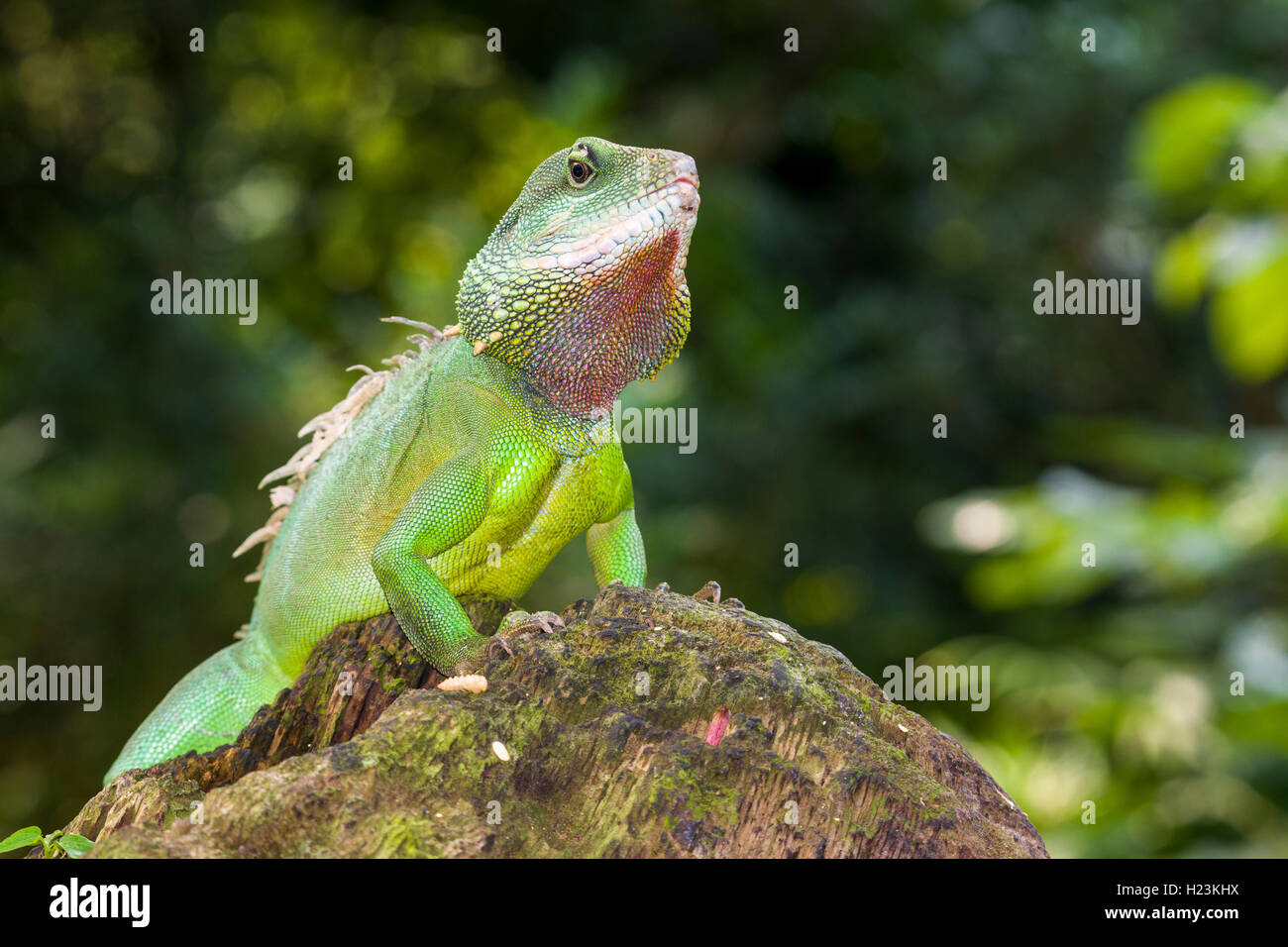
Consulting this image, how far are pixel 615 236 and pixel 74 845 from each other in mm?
2575

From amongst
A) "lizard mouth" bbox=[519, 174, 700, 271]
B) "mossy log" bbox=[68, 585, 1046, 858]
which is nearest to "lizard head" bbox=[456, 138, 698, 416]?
"lizard mouth" bbox=[519, 174, 700, 271]

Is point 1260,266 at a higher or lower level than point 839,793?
higher

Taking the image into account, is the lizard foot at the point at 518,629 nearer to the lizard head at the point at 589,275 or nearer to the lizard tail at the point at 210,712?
the lizard head at the point at 589,275

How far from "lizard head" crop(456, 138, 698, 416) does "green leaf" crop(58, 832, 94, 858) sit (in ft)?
6.88

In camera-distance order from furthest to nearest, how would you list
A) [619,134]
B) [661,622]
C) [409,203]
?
[409,203]
[619,134]
[661,622]

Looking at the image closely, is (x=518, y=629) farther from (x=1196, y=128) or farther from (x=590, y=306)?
(x=1196, y=128)

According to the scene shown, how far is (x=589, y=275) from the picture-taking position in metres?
4.48

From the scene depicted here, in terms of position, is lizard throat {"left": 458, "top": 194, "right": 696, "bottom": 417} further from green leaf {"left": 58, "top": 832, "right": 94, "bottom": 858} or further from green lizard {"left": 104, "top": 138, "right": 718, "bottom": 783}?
green leaf {"left": 58, "top": 832, "right": 94, "bottom": 858}

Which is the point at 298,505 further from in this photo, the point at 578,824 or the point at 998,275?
the point at 998,275

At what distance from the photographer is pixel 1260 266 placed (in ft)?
19.7

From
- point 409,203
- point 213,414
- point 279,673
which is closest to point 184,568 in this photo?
point 213,414

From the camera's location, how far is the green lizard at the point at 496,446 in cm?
445

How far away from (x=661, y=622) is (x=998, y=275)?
451 inches

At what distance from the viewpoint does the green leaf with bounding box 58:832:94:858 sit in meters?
3.74
